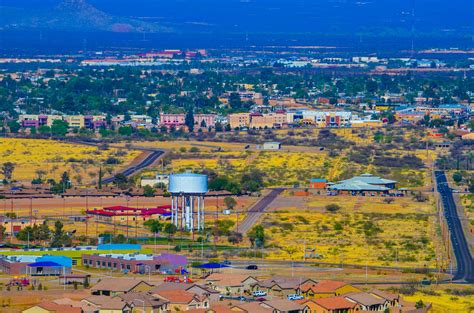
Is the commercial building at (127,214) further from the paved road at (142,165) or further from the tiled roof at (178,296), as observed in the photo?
the tiled roof at (178,296)

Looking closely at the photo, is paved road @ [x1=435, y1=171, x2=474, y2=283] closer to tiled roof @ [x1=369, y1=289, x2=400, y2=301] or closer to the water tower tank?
tiled roof @ [x1=369, y1=289, x2=400, y2=301]

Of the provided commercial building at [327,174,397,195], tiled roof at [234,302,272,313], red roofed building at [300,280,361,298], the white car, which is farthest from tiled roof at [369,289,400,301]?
commercial building at [327,174,397,195]

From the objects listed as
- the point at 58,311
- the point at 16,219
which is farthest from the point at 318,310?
the point at 16,219

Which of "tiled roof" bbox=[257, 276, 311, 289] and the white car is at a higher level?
"tiled roof" bbox=[257, 276, 311, 289]

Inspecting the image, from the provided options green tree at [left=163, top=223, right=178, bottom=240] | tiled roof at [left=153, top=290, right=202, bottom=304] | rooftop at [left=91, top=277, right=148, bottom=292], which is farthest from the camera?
green tree at [left=163, top=223, right=178, bottom=240]

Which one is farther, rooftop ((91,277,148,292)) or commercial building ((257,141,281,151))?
commercial building ((257,141,281,151))

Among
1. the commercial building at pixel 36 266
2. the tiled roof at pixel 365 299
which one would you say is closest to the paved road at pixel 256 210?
the commercial building at pixel 36 266

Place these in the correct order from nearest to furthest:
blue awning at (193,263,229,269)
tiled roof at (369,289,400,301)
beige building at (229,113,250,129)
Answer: tiled roof at (369,289,400,301) → blue awning at (193,263,229,269) → beige building at (229,113,250,129)

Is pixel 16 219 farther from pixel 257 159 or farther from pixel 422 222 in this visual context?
pixel 257 159
